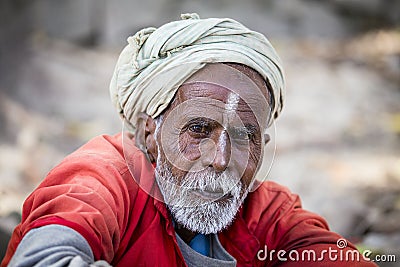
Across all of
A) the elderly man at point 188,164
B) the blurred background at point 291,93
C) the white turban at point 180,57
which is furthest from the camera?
the blurred background at point 291,93

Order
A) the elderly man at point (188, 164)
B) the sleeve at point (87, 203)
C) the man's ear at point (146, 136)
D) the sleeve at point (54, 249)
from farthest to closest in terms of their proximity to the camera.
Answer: the man's ear at point (146, 136) → the elderly man at point (188, 164) → the sleeve at point (87, 203) → the sleeve at point (54, 249)

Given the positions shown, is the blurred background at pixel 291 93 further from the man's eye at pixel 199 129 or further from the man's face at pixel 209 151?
the man's eye at pixel 199 129

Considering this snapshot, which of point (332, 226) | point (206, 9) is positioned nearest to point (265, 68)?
point (332, 226)

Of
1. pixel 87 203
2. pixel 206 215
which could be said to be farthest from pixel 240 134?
pixel 87 203

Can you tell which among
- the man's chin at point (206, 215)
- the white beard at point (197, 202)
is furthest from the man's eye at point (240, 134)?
the man's chin at point (206, 215)

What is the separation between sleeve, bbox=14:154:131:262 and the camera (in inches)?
81.1

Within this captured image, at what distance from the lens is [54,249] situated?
1.93 m

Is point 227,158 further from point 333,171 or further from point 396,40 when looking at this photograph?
point 396,40

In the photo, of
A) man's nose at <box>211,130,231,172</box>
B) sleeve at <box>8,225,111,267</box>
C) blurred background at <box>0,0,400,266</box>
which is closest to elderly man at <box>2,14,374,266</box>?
man's nose at <box>211,130,231,172</box>

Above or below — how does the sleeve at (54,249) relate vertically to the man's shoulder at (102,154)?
below

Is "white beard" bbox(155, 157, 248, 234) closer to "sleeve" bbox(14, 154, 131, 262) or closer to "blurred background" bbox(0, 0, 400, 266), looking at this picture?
"sleeve" bbox(14, 154, 131, 262)

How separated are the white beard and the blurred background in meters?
1.38

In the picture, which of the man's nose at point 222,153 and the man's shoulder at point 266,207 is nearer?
the man's nose at point 222,153

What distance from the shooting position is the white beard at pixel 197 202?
2400mm
